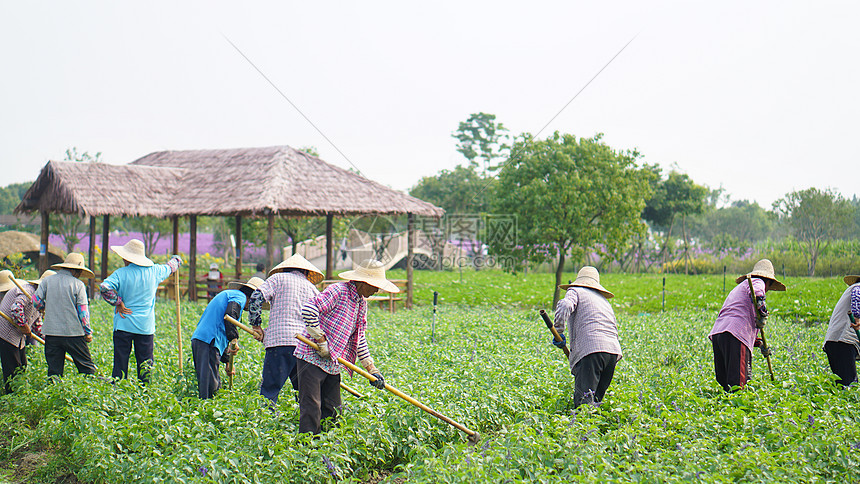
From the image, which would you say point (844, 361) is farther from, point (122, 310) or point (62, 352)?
point (62, 352)

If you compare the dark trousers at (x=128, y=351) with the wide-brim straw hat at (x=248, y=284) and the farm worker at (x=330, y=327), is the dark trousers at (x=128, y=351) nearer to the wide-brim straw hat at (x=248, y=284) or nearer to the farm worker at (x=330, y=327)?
the wide-brim straw hat at (x=248, y=284)

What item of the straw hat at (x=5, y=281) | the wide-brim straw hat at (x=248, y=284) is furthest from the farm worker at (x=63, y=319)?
the wide-brim straw hat at (x=248, y=284)

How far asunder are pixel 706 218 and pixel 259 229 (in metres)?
48.8

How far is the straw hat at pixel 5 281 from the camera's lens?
24.4 ft

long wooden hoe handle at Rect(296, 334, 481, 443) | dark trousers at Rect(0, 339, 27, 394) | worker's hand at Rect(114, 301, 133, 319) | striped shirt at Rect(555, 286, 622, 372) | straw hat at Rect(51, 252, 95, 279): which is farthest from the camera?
dark trousers at Rect(0, 339, 27, 394)

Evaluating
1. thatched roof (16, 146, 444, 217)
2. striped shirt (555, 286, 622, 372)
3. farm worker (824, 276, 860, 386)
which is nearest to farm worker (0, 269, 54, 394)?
striped shirt (555, 286, 622, 372)

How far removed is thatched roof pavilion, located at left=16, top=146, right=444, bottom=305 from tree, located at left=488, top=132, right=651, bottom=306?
2.60 m

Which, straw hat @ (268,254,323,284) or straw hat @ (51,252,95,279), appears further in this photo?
straw hat @ (51,252,95,279)

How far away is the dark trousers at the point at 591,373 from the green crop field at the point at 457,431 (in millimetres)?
165

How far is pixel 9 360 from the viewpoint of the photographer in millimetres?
7031

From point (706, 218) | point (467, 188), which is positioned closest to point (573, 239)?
point (467, 188)

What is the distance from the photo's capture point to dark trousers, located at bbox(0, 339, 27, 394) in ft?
22.9

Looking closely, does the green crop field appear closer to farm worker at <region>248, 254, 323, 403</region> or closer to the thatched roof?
farm worker at <region>248, 254, 323, 403</region>

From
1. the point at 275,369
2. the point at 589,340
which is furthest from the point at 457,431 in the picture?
the point at 275,369
